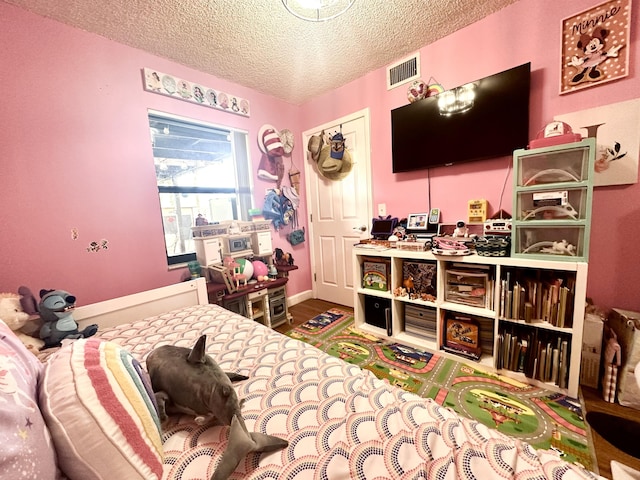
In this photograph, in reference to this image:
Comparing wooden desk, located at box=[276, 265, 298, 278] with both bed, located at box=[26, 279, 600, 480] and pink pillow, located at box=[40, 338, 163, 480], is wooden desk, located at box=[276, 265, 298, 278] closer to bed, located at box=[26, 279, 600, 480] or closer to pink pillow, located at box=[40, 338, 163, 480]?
bed, located at box=[26, 279, 600, 480]

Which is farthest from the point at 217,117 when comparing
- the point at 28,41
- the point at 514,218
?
the point at 514,218

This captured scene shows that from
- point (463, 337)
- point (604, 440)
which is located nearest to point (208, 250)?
point (463, 337)

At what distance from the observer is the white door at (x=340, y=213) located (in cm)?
276

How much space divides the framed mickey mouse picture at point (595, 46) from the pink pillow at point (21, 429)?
2.83m

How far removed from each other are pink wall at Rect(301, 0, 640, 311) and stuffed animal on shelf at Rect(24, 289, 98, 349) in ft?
8.57

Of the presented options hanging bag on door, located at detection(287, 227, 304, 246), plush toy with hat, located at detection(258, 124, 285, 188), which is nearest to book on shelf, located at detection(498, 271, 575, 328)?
hanging bag on door, located at detection(287, 227, 304, 246)

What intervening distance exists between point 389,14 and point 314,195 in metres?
1.86

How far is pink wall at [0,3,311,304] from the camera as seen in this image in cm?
157

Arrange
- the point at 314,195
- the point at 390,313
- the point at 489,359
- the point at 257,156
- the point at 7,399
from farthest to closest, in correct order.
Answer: the point at 314,195
the point at 257,156
the point at 390,313
the point at 489,359
the point at 7,399

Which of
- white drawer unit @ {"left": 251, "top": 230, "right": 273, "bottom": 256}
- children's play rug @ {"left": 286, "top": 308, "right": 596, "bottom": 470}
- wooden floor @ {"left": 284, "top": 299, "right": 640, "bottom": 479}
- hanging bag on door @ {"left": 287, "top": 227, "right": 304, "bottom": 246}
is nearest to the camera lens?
wooden floor @ {"left": 284, "top": 299, "right": 640, "bottom": 479}

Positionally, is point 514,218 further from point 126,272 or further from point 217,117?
point 126,272

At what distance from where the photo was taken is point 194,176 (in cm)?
245

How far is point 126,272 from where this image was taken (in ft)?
6.57

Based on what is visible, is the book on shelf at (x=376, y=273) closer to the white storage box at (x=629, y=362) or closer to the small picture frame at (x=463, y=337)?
the small picture frame at (x=463, y=337)
